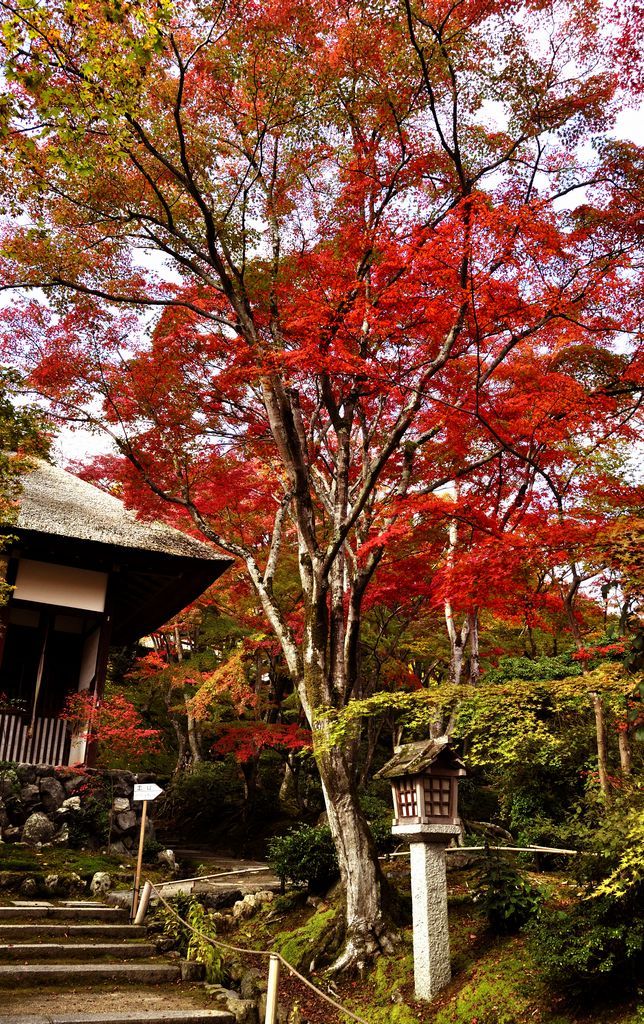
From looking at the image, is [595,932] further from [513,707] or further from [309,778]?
[309,778]

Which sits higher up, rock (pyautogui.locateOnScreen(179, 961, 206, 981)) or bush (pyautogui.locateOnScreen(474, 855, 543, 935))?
bush (pyautogui.locateOnScreen(474, 855, 543, 935))

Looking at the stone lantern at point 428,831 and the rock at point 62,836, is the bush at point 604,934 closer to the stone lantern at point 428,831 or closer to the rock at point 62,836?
the stone lantern at point 428,831

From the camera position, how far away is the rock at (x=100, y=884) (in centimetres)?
925

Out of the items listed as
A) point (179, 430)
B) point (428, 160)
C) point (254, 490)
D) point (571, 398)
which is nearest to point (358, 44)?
point (428, 160)

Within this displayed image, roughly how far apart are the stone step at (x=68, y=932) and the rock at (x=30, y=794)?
334 cm

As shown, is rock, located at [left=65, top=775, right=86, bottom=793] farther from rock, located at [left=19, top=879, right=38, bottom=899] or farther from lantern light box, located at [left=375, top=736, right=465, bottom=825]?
lantern light box, located at [left=375, top=736, right=465, bottom=825]

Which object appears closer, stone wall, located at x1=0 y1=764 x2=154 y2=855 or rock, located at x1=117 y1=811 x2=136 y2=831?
stone wall, located at x1=0 y1=764 x2=154 y2=855

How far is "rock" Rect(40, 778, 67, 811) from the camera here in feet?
35.9

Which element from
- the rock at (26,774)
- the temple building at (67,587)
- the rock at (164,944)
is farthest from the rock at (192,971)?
the temple building at (67,587)

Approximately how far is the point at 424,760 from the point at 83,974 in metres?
3.54

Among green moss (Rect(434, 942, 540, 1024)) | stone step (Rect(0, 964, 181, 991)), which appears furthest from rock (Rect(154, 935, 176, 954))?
green moss (Rect(434, 942, 540, 1024))

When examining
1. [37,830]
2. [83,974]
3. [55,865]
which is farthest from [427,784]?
[37,830]

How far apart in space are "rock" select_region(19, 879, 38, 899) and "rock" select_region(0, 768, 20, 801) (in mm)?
1919

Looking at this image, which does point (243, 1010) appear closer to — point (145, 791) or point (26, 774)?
point (145, 791)
